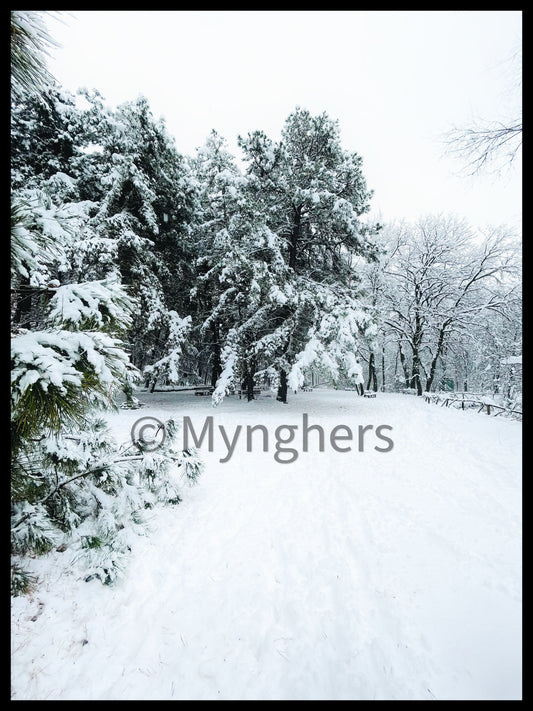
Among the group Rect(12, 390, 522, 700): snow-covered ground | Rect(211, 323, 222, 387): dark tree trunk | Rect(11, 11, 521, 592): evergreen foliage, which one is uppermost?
Rect(11, 11, 521, 592): evergreen foliage

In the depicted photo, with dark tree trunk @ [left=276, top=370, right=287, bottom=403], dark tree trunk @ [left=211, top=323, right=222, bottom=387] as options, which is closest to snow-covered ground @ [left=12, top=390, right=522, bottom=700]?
dark tree trunk @ [left=276, top=370, right=287, bottom=403]

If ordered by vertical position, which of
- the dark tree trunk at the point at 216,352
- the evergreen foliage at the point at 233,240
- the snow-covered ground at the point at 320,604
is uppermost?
the evergreen foliage at the point at 233,240

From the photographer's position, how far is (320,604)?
253cm

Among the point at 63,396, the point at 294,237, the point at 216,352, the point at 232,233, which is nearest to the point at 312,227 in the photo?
the point at 294,237

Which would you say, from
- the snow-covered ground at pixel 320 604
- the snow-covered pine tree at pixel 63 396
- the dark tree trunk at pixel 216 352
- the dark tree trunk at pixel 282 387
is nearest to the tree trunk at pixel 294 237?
the dark tree trunk at pixel 216 352

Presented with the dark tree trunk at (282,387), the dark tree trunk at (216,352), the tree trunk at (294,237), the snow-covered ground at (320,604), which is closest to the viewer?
the snow-covered ground at (320,604)

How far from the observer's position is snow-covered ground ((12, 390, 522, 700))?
144 centimetres

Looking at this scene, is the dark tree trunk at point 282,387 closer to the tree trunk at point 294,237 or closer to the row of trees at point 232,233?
the row of trees at point 232,233

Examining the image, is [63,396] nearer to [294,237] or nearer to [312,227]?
[294,237]

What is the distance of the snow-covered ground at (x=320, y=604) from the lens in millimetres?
1438

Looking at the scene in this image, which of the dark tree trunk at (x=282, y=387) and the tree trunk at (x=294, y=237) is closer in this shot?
the tree trunk at (x=294, y=237)

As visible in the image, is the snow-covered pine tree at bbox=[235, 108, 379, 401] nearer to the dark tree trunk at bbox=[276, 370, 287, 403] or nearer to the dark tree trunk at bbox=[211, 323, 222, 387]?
the dark tree trunk at bbox=[276, 370, 287, 403]

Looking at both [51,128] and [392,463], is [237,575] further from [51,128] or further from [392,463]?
[51,128]

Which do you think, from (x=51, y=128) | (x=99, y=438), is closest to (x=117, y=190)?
(x=51, y=128)
